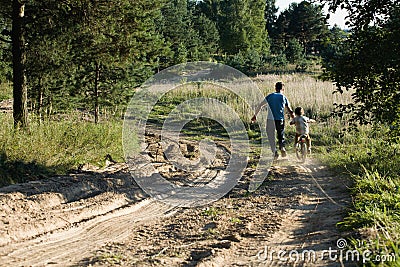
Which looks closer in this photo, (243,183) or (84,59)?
(243,183)

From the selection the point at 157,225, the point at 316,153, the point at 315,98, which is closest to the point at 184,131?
the point at 315,98

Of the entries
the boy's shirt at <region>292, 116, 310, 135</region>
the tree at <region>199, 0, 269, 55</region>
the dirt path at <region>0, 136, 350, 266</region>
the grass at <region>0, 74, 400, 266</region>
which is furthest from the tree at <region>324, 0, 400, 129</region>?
the tree at <region>199, 0, 269, 55</region>

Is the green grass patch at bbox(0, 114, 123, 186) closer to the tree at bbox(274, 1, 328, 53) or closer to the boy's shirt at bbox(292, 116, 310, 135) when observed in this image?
the boy's shirt at bbox(292, 116, 310, 135)

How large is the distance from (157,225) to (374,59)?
502 centimetres

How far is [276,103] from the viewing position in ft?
33.1

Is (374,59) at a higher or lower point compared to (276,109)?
higher

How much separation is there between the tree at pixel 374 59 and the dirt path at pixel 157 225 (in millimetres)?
1820

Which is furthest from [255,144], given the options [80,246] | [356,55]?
[80,246]

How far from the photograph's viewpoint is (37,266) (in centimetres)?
419

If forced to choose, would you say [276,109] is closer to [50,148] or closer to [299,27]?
[50,148]

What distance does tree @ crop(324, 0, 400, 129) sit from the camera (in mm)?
7977

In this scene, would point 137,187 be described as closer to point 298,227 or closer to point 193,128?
point 298,227

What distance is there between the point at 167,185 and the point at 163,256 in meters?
4.02

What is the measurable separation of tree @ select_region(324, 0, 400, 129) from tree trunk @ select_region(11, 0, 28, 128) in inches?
279
